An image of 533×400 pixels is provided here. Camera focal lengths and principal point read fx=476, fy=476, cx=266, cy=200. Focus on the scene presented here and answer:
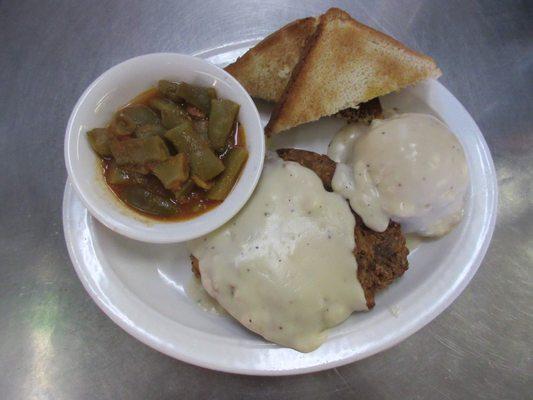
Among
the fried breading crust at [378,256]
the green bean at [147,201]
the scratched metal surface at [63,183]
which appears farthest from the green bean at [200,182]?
the scratched metal surface at [63,183]

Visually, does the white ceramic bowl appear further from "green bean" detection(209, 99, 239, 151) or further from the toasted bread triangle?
the toasted bread triangle

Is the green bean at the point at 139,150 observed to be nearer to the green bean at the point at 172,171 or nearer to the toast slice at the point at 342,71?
the green bean at the point at 172,171

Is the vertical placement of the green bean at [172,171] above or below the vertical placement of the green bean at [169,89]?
below

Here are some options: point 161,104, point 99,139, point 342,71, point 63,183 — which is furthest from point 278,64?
point 63,183

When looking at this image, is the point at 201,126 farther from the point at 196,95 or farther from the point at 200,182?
the point at 200,182

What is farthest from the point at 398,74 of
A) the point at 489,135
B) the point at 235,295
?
the point at 235,295

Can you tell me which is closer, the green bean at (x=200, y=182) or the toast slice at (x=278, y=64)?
the green bean at (x=200, y=182)

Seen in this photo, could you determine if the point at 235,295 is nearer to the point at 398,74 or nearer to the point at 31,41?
the point at 398,74
